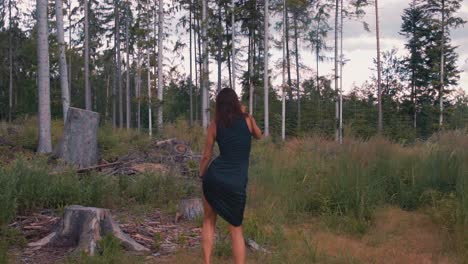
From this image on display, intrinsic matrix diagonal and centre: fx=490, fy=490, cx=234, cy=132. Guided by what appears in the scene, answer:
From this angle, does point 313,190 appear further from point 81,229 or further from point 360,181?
point 81,229

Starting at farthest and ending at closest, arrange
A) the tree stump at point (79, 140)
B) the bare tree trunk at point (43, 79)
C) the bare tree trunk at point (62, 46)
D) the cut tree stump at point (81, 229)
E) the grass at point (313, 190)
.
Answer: the bare tree trunk at point (62, 46) → the bare tree trunk at point (43, 79) → the tree stump at point (79, 140) → the grass at point (313, 190) → the cut tree stump at point (81, 229)

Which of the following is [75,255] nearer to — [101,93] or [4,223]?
[4,223]

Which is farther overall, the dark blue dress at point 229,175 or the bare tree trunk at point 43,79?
the bare tree trunk at point 43,79

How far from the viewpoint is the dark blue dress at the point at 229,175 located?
476 centimetres

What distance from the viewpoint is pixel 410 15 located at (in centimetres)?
4425

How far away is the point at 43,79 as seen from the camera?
14.0 metres

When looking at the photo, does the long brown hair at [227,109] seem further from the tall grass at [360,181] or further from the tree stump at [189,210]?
the tree stump at [189,210]

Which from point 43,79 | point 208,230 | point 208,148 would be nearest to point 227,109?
point 208,148

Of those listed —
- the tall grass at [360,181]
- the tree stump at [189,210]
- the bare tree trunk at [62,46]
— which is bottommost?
the tree stump at [189,210]

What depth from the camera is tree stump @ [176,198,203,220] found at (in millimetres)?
7180

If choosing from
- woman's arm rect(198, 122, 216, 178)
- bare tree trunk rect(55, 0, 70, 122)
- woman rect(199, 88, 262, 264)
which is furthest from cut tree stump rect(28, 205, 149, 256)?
bare tree trunk rect(55, 0, 70, 122)

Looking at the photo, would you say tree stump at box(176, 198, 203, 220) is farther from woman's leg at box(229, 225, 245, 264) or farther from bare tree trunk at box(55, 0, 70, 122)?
bare tree trunk at box(55, 0, 70, 122)

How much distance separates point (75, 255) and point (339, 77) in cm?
2841

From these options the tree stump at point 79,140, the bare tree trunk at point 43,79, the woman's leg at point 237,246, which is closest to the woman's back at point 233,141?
the woman's leg at point 237,246
